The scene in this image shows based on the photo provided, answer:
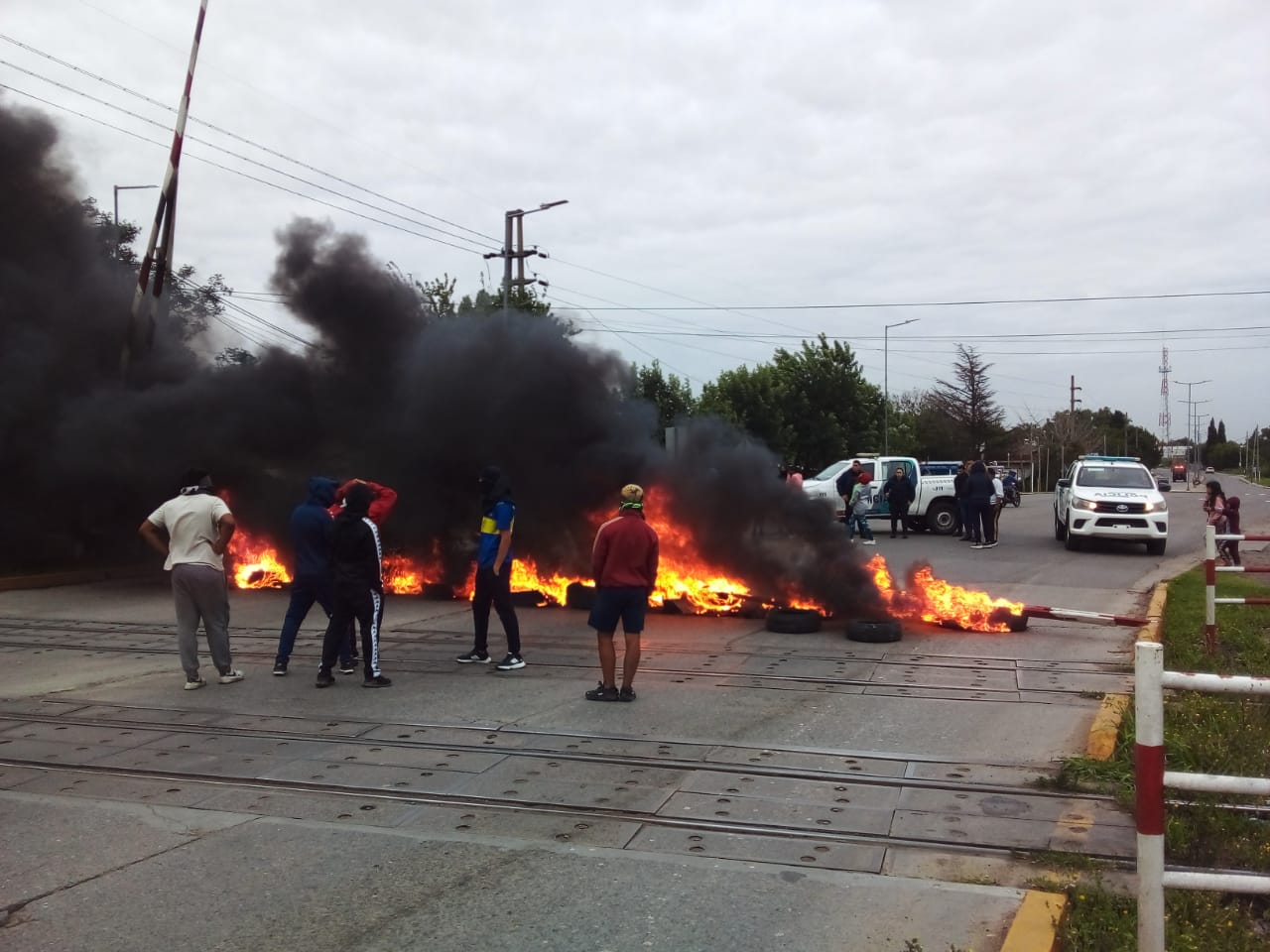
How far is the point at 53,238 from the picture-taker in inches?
680

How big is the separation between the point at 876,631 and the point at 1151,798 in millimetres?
6590

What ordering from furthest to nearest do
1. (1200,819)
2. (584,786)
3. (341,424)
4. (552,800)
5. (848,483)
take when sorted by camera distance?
(848,483), (341,424), (584,786), (552,800), (1200,819)

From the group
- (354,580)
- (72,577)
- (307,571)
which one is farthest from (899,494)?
(72,577)

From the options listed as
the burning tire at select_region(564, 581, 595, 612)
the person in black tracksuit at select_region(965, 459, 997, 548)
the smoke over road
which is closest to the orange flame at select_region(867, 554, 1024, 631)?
the smoke over road

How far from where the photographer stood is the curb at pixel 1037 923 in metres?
3.37

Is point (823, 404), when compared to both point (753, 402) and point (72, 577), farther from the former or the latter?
point (72, 577)

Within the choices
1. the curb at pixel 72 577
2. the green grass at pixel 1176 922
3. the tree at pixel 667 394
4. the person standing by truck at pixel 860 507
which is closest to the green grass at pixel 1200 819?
the green grass at pixel 1176 922

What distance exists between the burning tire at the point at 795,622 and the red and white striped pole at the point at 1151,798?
710 centimetres

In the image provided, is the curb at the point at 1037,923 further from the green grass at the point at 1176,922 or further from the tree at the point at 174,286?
the tree at the point at 174,286

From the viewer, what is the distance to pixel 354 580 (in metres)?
8.02

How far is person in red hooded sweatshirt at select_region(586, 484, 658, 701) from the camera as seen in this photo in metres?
7.36

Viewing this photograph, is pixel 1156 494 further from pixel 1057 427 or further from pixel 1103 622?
pixel 1057 427

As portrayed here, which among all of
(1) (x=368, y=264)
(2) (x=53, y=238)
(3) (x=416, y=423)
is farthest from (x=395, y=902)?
(2) (x=53, y=238)

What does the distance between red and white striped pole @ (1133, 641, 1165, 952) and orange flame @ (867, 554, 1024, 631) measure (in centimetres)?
726
